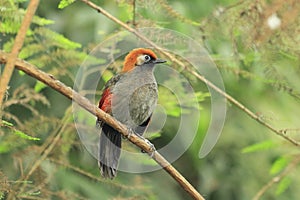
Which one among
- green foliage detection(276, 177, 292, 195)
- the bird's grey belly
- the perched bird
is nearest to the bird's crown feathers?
the perched bird

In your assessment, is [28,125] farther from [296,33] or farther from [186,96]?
[296,33]

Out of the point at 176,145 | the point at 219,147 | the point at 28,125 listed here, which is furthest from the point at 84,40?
the point at 28,125

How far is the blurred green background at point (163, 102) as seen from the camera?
306cm

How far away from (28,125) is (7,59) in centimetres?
179

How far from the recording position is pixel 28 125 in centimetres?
362

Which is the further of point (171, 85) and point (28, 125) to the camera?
point (171, 85)

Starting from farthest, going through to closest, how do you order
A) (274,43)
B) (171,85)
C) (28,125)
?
1. (171,85)
2. (28,125)
3. (274,43)

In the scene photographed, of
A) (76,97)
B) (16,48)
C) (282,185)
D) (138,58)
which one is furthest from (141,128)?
(16,48)

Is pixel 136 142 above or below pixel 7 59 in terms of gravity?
below

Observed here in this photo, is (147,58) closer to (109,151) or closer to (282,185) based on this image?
(109,151)

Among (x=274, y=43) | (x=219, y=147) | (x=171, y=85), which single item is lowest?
(x=219, y=147)

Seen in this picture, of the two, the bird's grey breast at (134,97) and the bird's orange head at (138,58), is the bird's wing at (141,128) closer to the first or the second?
the bird's grey breast at (134,97)

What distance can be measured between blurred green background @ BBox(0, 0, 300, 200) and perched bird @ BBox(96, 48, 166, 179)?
7.3 inches

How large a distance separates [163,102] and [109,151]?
23.9 inches
